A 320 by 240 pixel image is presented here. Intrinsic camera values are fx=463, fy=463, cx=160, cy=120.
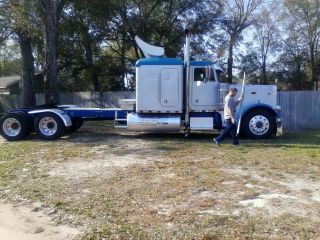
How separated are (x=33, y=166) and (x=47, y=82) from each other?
12.7 meters

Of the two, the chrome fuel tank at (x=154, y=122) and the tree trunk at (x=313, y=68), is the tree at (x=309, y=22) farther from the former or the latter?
the chrome fuel tank at (x=154, y=122)

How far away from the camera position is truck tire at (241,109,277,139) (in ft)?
49.7

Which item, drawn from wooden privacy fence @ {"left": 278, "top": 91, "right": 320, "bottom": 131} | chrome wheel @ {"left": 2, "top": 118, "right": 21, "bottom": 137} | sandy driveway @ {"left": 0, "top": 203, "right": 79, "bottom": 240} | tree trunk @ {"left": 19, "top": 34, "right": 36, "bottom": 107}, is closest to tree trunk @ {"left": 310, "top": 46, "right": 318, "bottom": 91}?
wooden privacy fence @ {"left": 278, "top": 91, "right": 320, "bottom": 131}

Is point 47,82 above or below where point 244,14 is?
below

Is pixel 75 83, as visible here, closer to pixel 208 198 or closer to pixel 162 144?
pixel 162 144

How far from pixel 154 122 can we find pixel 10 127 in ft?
16.8

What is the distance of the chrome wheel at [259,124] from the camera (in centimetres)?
1514

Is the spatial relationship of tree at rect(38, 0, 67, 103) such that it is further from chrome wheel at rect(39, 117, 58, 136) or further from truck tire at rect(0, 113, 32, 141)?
chrome wheel at rect(39, 117, 58, 136)

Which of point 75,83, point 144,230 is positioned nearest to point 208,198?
point 144,230

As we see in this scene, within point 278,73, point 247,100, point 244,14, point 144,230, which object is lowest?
point 144,230

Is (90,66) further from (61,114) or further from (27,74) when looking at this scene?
(61,114)

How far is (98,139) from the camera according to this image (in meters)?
15.7

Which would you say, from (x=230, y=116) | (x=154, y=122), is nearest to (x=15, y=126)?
(x=154, y=122)

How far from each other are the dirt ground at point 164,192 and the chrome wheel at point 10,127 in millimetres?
2960
